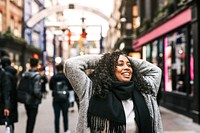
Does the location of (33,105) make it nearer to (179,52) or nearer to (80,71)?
(80,71)

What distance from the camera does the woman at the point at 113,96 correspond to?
3229 mm

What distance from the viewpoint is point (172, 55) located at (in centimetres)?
1695

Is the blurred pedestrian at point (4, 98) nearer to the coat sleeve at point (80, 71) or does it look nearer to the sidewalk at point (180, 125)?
the coat sleeve at point (80, 71)

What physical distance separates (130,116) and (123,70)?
37 centimetres

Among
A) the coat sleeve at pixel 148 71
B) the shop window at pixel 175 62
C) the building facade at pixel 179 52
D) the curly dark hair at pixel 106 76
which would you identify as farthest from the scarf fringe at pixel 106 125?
the shop window at pixel 175 62

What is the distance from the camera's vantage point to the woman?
127 inches

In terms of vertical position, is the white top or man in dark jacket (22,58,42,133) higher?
the white top

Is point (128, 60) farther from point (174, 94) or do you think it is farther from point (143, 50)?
point (143, 50)

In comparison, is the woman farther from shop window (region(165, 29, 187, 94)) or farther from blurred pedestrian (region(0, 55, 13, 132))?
shop window (region(165, 29, 187, 94))

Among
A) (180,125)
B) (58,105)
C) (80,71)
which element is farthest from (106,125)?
(180,125)

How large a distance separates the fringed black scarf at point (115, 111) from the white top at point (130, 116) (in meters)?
0.04

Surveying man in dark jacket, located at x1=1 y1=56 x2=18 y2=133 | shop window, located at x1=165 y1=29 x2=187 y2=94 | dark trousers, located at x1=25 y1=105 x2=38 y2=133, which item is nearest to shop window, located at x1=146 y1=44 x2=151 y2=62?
shop window, located at x1=165 y1=29 x2=187 y2=94

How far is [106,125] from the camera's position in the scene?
3.23 meters

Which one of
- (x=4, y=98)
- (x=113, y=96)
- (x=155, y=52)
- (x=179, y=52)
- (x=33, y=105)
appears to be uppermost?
(x=155, y=52)
